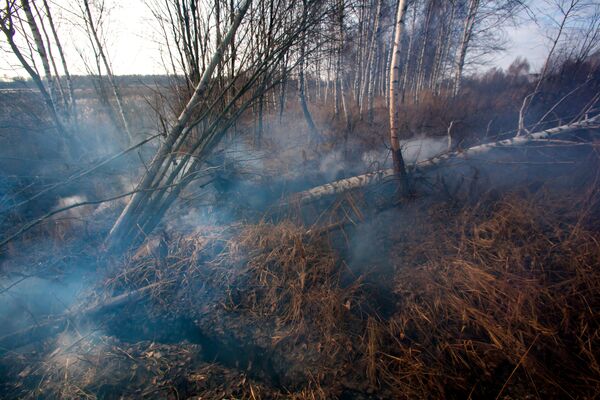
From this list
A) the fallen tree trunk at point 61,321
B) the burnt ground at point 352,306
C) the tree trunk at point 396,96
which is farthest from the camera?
the tree trunk at point 396,96

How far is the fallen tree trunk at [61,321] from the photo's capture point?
2.54 metres

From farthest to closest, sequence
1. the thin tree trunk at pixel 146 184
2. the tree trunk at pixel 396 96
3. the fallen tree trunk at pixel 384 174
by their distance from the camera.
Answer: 1. the fallen tree trunk at pixel 384 174
2. the tree trunk at pixel 396 96
3. the thin tree trunk at pixel 146 184

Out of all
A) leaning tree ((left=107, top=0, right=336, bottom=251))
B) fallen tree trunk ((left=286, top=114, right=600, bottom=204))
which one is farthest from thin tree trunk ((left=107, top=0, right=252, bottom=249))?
fallen tree trunk ((left=286, top=114, right=600, bottom=204))

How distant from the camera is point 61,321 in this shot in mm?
2744

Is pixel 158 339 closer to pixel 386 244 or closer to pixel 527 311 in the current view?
pixel 386 244

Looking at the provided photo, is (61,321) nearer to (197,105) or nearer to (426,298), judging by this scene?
(197,105)

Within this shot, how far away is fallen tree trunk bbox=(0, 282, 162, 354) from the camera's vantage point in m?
2.54

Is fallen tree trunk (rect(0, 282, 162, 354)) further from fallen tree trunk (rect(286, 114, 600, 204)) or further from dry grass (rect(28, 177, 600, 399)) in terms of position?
fallen tree trunk (rect(286, 114, 600, 204))

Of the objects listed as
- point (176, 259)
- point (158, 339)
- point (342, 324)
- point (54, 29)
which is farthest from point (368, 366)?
point (54, 29)

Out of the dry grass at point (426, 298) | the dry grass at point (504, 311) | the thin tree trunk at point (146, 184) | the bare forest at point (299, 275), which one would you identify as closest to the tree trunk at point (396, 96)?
the bare forest at point (299, 275)

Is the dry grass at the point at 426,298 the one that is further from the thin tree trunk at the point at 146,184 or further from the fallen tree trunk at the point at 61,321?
the thin tree trunk at the point at 146,184

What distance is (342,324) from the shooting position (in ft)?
8.47

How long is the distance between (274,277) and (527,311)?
2682 mm

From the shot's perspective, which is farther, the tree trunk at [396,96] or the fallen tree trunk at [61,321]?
the tree trunk at [396,96]
